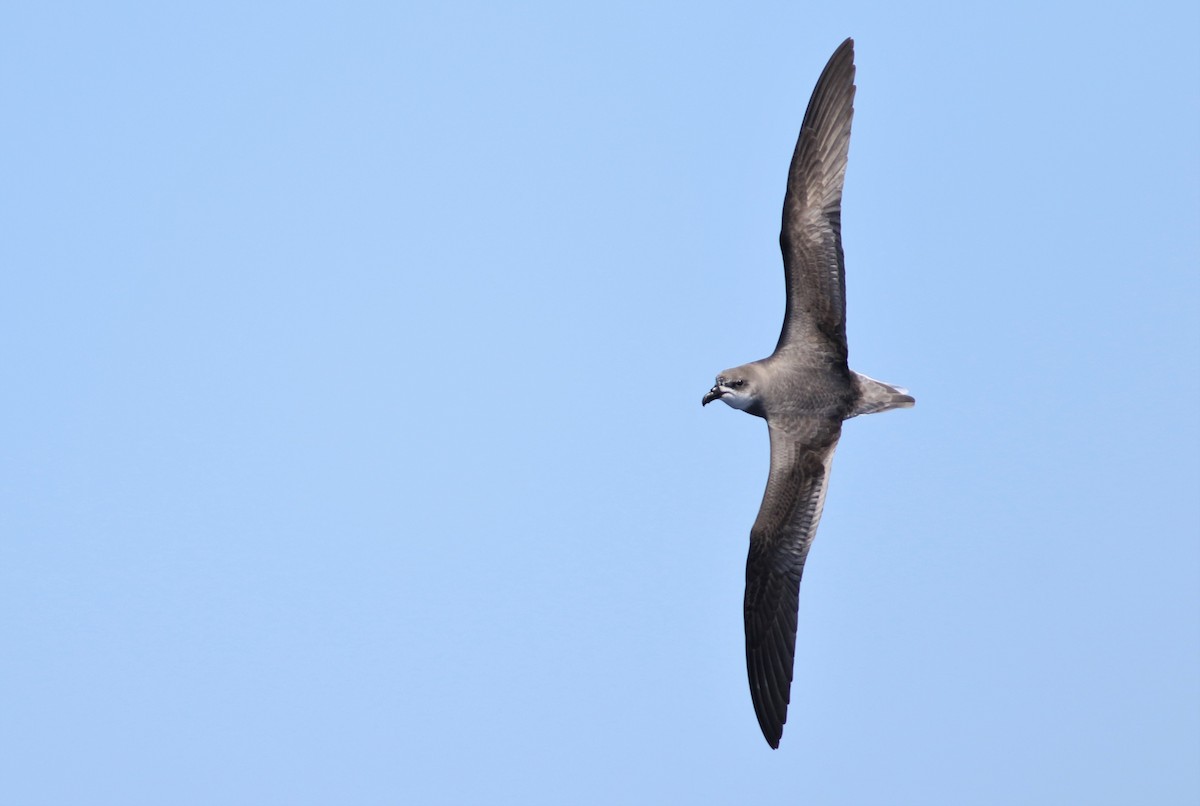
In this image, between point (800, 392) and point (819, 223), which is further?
point (800, 392)

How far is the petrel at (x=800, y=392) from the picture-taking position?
19.1 m

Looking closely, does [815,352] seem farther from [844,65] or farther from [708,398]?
[844,65]

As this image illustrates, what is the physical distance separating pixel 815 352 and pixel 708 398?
4.74 ft

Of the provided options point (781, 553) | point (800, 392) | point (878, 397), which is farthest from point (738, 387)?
point (781, 553)

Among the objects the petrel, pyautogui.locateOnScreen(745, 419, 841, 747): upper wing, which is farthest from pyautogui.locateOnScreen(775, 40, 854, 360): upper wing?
pyautogui.locateOnScreen(745, 419, 841, 747): upper wing

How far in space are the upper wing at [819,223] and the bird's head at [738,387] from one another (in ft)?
2.48

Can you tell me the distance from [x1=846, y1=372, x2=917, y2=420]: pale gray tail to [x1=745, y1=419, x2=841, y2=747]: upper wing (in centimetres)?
42

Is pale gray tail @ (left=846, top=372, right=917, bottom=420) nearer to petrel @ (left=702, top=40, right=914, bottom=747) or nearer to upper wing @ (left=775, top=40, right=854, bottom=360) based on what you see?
petrel @ (left=702, top=40, right=914, bottom=747)

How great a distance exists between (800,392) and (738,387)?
816mm

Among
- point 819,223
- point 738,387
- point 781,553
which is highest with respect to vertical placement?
point 819,223

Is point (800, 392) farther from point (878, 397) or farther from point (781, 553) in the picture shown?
point (781, 553)

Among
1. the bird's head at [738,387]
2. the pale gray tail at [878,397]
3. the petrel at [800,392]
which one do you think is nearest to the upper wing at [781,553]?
the petrel at [800,392]

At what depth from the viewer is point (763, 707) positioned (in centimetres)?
2048

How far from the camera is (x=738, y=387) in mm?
19266
